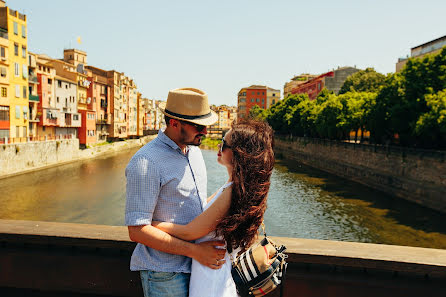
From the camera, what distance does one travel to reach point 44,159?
3378 cm

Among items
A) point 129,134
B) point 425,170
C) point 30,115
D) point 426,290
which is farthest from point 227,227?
point 129,134

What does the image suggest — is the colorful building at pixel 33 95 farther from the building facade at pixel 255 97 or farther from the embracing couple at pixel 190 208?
the building facade at pixel 255 97

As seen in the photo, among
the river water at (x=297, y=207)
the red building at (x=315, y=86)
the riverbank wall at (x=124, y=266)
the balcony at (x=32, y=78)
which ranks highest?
the red building at (x=315, y=86)

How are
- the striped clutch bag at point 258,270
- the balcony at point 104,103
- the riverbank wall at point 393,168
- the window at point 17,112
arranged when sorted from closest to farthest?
the striped clutch bag at point 258,270 < the riverbank wall at point 393,168 < the window at point 17,112 < the balcony at point 104,103

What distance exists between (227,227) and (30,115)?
4174cm

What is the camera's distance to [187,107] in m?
1.92

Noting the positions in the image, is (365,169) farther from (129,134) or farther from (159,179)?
(129,134)

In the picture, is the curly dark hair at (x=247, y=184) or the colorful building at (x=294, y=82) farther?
the colorful building at (x=294, y=82)

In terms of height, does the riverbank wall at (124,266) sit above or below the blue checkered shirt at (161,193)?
below

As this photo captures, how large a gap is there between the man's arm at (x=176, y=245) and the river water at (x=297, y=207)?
14.1 m

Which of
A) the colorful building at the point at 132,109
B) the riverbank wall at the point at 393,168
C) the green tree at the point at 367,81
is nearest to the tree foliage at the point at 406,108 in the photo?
the riverbank wall at the point at 393,168

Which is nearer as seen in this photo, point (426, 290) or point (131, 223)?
point (131, 223)

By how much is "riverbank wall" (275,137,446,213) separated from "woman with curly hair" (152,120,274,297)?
20.0m

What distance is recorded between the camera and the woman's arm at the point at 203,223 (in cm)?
170
